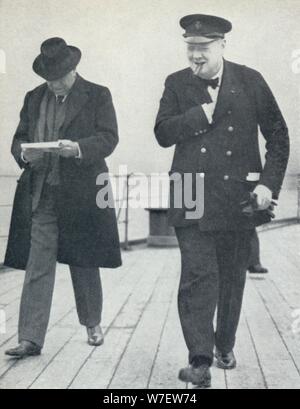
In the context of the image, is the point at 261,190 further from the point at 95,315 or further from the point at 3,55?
the point at 3,55

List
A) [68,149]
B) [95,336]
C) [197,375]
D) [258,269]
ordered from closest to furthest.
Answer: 1. [197,375]
2. [68,149]
3. [95,336]
4. [258,269]

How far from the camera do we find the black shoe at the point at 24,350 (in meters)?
3.68

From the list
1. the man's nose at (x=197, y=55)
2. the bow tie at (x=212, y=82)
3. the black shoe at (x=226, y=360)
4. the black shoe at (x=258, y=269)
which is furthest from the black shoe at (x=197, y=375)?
the black shoe at (x=258, y=269)

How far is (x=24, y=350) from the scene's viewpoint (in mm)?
3707

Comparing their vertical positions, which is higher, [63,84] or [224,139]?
[63,84]

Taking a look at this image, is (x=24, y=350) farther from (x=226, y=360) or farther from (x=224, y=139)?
(x=224, y=139)

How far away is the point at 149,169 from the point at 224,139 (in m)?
1.22

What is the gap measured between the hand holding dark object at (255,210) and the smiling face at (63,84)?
1.20 m

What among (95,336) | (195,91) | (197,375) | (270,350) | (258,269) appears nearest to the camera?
(197,375)

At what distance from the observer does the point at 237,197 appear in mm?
3412

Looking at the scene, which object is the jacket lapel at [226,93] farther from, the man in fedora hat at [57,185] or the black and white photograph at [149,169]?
the man in fedora hat at [57,185]

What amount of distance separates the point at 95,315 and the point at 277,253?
425 centimetres

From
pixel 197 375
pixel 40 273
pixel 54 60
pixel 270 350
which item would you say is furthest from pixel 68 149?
pixel 270 350

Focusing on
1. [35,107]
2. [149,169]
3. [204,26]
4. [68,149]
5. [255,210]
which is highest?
[204,26]
